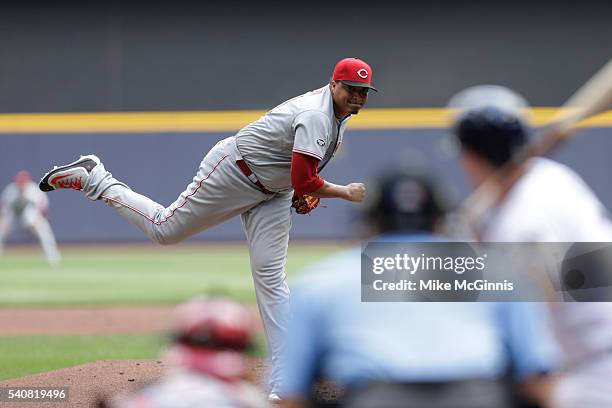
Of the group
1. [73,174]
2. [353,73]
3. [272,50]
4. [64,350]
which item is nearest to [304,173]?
[353,73]

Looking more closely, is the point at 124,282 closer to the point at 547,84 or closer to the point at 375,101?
the point at 375,101

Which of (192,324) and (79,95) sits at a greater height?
(79,95)

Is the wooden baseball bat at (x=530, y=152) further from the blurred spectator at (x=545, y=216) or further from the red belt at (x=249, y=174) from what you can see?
the red belt at (x=249, y=174)

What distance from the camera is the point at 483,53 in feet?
73.3

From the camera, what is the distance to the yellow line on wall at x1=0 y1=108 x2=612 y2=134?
20188 millimetres

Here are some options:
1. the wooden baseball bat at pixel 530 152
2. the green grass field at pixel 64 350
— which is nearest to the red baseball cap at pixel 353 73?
the wooden baseball bat at pixel 530 152

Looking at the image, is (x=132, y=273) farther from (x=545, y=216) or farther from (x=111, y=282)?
(x=545, y=216)

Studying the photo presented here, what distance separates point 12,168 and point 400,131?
7.89 meters

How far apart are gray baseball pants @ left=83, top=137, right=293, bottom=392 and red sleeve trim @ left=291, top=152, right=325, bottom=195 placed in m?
0.34

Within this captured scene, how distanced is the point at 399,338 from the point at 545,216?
519mm

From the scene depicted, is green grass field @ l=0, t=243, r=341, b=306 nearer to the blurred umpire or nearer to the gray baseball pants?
the gray baseball pants

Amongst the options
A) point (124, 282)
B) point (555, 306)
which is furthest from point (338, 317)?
point (124, 282)

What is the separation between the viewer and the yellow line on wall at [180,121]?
66.2 feet

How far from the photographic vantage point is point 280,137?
523 centimetres
